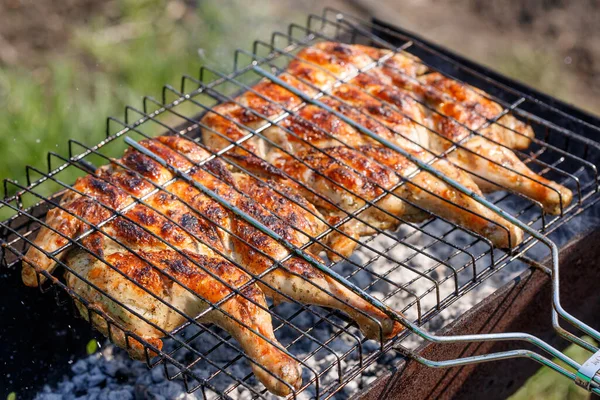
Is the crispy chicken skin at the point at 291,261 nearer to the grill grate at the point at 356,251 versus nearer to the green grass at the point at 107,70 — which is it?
the grill grate at the point at 356,251

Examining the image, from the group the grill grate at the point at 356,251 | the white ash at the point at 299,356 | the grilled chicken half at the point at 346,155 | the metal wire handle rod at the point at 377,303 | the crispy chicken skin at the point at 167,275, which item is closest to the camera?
the metal wire handle rod at the point at 377,303

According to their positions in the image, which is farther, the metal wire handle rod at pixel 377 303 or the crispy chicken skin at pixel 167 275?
the crispy chicken skin at pixel 167 275

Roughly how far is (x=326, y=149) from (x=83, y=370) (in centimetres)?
171

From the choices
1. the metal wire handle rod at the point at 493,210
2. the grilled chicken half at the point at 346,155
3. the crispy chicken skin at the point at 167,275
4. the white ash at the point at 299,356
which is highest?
the metal wire handle rod at the point at 493,210

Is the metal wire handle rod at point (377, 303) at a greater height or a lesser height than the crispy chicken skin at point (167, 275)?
greater

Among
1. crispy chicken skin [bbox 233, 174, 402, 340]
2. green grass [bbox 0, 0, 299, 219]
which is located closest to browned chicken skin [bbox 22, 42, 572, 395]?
crispy chicken skin [bbox 233, 174, 402, 340]

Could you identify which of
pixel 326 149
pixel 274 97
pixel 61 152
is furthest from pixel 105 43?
pixel 326 149

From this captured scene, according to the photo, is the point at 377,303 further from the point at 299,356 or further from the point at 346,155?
the point at 299,356

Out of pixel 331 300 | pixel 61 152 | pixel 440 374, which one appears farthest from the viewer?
pixel 61 152

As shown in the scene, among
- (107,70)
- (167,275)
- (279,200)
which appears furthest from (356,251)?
(107,70)

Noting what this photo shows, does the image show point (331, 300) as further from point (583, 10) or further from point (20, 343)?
point (583, 10)

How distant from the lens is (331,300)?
3.17m

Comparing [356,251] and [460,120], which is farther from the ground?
[460,120]

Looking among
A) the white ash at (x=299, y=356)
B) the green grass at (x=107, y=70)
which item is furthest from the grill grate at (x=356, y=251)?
the green grass at (x=107, y=70)
